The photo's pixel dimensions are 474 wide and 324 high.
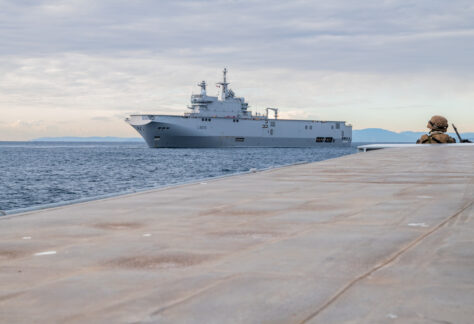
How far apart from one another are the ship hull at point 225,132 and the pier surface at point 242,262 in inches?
3901

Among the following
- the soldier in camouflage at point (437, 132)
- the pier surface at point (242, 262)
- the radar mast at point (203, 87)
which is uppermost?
the radar mast at point (203, 87)

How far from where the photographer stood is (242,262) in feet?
15.6

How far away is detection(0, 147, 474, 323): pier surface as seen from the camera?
11.3ft

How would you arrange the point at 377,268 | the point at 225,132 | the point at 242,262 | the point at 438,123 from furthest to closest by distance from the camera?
the point at 225,132 < the point at 438,123 < the point at 242,262 < the point at 377,268

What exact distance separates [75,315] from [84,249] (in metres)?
2.09

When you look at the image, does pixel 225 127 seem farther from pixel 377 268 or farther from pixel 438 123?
pixel 377 268

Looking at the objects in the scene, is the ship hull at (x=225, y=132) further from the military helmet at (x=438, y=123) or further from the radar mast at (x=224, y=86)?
the military helmet at (x=438, y=123)

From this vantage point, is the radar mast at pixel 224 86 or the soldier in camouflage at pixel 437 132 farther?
the radar mast at pixel 224 86

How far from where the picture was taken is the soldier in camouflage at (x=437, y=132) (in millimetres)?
46219

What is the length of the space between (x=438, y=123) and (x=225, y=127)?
69.3m

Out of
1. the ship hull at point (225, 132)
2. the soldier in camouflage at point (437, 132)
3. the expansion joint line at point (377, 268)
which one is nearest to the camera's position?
the expansion joint line at point (377, 268)

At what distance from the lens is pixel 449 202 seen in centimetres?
871

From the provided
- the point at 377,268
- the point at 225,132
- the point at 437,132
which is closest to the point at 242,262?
the point at 377,268

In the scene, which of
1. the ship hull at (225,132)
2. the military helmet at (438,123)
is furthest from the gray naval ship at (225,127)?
the military helmet at (438,123)
